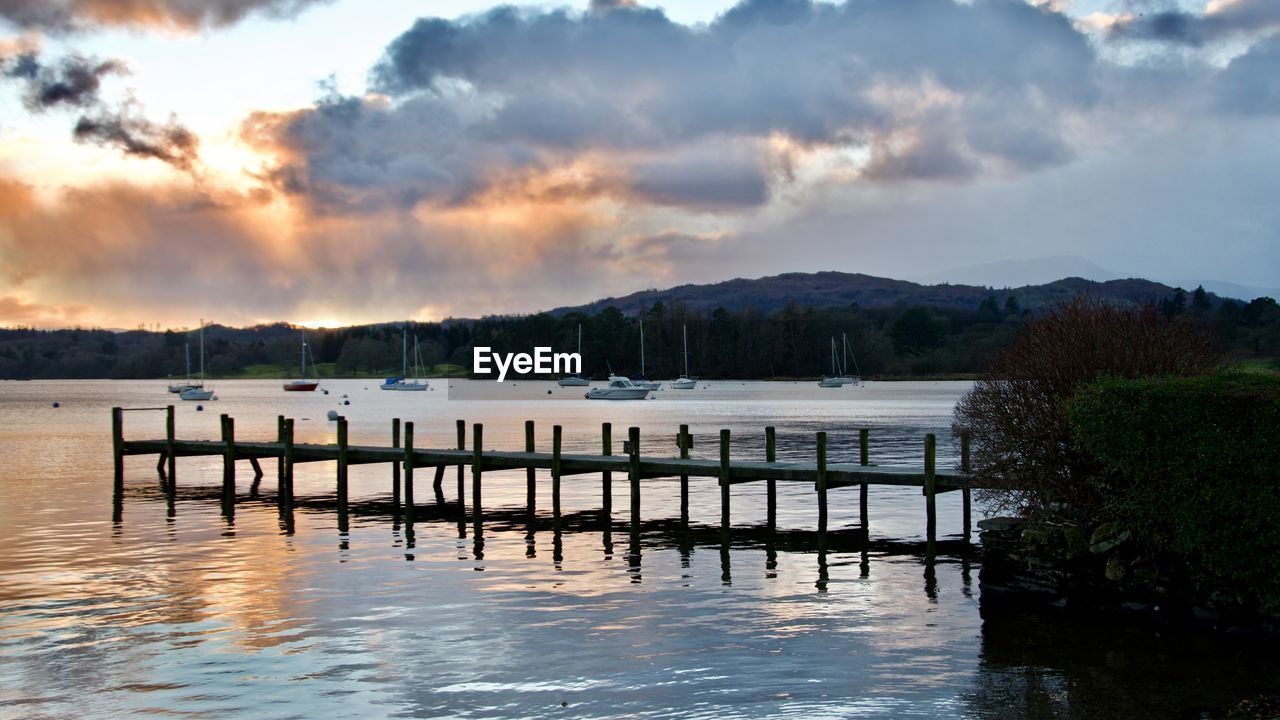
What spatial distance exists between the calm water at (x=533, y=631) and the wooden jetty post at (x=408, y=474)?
811 millimetres

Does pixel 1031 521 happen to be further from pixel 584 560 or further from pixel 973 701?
pixel 584 560

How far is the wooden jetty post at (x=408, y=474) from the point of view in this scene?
32.8m

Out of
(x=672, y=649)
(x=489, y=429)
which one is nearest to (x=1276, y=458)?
(x=672, y=649)

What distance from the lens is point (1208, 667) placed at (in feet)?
52.5

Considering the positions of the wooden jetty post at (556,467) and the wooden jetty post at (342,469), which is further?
the wooden jetty post at (342,469)

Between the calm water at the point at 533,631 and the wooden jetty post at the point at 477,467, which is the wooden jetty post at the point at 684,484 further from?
the wooden jetty post at the point at 477,467

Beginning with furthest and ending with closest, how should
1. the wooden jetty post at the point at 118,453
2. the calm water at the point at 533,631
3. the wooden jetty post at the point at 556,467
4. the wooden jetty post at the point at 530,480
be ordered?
the wooden jetty post at the point at 118,453
the wooden jetty post at the point at 530,480
the wooden jetty post at the point at 556,467
the calm water at the point at 533,631

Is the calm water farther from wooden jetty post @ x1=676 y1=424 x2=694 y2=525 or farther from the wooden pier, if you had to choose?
the wooden pier

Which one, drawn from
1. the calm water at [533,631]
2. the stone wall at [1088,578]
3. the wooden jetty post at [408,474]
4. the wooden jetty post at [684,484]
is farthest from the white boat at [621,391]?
the stone wall at [1088,578]

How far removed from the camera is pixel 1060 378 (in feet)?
69.5

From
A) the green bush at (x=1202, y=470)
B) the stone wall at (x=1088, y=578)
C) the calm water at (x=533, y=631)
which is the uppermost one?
the green bush at (x=1202, y=470)

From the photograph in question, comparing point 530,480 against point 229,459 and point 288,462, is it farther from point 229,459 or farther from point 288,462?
point 229,459

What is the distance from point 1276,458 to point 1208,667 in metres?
3.00

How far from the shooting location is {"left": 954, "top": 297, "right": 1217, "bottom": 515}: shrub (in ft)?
66.3
